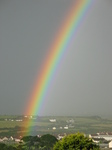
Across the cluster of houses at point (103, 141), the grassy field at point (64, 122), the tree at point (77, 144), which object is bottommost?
the tree at point (77, 144)

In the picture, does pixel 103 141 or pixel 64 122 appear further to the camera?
pixel 64 122

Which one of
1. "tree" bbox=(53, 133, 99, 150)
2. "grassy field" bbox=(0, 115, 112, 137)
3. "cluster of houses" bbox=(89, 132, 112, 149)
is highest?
"grassy field" bbox=(0, 115, 112, 137)

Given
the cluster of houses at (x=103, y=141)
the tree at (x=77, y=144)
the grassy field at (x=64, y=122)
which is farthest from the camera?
the grassy field at (x=64, y=122)

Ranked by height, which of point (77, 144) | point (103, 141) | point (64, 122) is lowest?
point (77, 144)

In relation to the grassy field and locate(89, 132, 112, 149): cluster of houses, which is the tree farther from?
the grassy field

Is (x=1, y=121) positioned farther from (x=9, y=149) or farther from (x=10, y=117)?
(x=9, y=149)

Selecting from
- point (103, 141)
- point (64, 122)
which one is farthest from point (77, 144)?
point (64, 122)

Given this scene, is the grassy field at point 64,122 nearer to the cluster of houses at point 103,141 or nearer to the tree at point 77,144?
the cluster of houses at point 103,141

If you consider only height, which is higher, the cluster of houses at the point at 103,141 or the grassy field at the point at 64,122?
the grassy field at the point at 64,122

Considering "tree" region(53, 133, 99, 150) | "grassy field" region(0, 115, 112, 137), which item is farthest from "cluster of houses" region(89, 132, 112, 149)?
"grassy field" region(0, 115, 112, 137)

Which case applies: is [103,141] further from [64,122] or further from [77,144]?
[64,122]

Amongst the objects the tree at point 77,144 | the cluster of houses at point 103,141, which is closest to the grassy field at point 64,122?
the cluster of houses at point 103,141

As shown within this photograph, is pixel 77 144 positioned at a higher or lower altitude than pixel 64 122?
lower

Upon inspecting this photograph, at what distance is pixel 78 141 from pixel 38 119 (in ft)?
175
